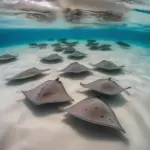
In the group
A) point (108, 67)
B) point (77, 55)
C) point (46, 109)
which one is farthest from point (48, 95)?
point (77, 55)

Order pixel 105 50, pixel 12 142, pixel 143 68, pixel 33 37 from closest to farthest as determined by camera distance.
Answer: pixel 12 142 → pixel 143 68 → pixel 105 50 → pixel 33 37

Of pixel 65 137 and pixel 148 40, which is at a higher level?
pixel 65 137

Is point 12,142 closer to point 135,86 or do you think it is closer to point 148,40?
point 135,86

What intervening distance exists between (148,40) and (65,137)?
15721mm

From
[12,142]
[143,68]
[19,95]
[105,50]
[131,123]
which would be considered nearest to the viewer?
[12,142]

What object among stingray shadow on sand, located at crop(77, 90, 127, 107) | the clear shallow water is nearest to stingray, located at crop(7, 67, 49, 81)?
the clear shallow water

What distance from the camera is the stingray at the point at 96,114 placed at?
11.2ft

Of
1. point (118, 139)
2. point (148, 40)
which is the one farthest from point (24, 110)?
point (148, 40)

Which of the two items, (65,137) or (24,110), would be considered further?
(24,110)

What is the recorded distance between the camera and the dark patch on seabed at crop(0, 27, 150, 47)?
1664 centimetres

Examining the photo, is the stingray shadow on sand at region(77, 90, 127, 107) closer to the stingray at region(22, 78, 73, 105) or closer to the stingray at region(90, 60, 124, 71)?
the stingray at region(22, 78, 73, 105)

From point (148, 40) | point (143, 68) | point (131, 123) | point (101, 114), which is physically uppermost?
point (101, 114)

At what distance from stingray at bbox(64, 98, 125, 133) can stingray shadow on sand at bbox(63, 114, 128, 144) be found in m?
0.17

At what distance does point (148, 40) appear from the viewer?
56.1 feet
